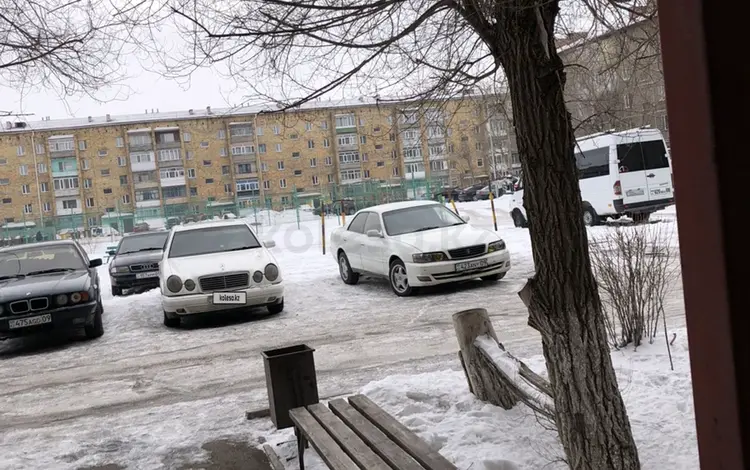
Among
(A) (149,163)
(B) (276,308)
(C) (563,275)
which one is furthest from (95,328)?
(A) (149,163)

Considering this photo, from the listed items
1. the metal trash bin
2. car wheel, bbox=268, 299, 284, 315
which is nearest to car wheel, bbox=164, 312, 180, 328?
car wheel, bbox=268, 299, 284, 315

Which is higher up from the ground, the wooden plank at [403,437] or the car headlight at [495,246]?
the car headlight at [495,246]

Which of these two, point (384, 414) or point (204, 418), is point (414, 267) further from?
point (384, 414)

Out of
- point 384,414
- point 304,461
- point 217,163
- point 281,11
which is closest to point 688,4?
point 384,414

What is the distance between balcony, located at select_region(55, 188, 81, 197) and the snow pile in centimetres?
7791

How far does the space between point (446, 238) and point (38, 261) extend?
681 centimetres

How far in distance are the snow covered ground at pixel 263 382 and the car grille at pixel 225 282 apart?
2.15 feet

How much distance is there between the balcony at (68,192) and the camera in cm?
7475

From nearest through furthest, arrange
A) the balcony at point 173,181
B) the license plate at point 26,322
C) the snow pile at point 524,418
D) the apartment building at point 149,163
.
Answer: the snow pile at point 524,418, the license plate at point 26,322, the apartment building at point 149,163, the balcony at point 173,181

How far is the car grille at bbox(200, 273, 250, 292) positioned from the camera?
10.0 metres

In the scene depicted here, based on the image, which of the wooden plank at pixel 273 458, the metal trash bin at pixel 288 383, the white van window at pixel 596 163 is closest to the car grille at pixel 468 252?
the metal trash bin at pixel 288 383

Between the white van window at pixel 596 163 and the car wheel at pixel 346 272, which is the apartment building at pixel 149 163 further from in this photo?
the car wheel at pixel 346 272

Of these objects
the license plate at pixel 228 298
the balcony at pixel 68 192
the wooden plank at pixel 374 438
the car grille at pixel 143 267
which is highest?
the balcony at pixel 68 192

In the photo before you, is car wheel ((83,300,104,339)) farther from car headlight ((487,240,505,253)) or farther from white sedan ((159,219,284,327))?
car headlight ((487,240,505,253))
